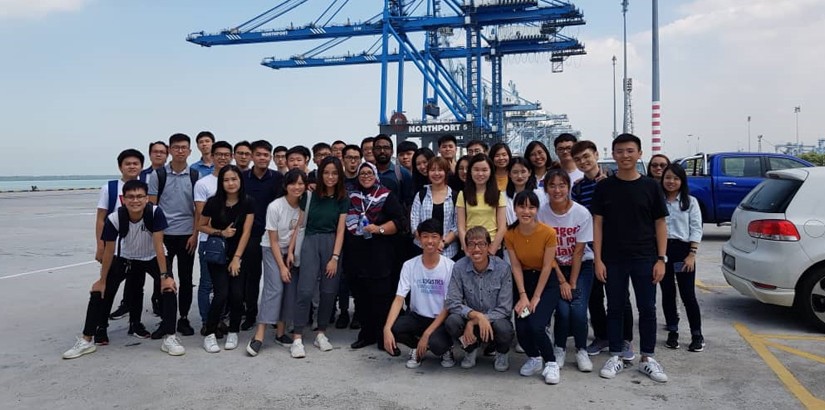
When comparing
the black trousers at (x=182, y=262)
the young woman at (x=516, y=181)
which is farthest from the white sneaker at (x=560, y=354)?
the black trousers at (x=182, y=262)

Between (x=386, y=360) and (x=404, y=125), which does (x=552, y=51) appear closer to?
(x=404, y=125)

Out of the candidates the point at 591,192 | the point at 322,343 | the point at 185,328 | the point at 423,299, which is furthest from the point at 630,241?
the point at 185,328

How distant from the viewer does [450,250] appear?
177 inches

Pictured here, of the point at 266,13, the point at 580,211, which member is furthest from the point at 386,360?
the point at 266,13

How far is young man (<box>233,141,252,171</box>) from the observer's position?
526 cm

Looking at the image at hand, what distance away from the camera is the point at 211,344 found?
4.49 metres

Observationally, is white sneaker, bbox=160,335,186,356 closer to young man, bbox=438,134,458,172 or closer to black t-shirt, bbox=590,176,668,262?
young man, bbox=438,134,458,172

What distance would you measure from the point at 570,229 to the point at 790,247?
6.58 ft

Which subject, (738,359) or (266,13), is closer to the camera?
(738,359)

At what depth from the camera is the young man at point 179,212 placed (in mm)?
5008

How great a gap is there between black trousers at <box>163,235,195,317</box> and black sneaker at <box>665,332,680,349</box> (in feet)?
13.0

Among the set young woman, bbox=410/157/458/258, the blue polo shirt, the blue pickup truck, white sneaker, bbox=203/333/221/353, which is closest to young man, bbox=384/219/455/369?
young woman, bbox=410/157/458/258

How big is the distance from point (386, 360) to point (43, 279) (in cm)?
550

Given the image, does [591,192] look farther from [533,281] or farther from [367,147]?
[367,147]
